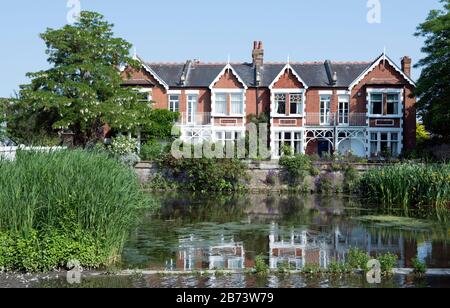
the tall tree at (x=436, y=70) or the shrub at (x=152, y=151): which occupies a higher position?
the tall tree at (x=436, y=70)

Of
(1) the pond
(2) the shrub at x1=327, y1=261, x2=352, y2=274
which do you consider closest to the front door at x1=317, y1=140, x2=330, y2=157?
(1) the pond

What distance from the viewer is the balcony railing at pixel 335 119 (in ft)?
135

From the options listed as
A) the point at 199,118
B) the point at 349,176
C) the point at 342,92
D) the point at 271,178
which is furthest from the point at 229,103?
the point at 349,176

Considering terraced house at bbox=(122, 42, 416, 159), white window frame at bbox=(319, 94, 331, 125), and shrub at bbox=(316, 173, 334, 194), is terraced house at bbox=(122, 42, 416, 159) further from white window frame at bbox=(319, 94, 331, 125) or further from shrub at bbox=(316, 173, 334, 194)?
shrub at bbox=(316, 173, 334, 194)

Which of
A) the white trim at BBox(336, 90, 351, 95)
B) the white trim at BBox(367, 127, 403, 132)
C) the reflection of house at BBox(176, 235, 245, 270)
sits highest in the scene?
the white trim at BBox(336, 90, 351, 95)

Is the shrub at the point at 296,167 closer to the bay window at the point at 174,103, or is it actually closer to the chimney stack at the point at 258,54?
the bay window at the point at 174,103

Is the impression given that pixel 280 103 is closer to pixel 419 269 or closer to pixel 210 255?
pixel 210 255

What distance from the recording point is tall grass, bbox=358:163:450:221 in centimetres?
2377

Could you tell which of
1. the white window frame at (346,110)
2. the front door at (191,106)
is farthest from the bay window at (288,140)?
the front door at (191,106)

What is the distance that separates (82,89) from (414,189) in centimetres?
1841

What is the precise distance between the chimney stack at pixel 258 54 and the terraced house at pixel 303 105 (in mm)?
1048

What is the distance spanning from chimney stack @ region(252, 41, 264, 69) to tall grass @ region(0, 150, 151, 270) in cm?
3251

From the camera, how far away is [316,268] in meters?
11.3

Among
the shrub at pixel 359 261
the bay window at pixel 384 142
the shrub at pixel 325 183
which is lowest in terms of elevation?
the shrub at pixel 359 261
